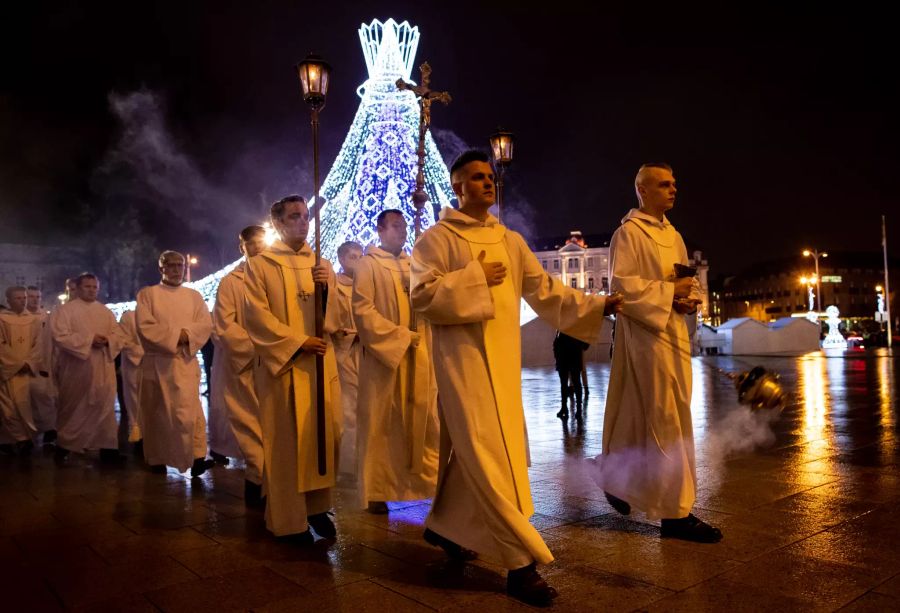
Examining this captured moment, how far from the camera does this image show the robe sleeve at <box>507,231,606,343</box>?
3.96 metres

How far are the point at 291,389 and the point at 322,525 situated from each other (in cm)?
89

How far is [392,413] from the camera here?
211 inches

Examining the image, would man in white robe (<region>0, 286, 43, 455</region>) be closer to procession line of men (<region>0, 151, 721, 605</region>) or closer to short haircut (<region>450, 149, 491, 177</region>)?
procession line of men (<region>0, 151, 721, 605</region>)

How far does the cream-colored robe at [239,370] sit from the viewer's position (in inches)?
205

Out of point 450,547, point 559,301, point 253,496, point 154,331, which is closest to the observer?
point 450,547

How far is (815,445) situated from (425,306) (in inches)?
215

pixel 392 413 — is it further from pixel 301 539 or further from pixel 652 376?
pixel 652 376

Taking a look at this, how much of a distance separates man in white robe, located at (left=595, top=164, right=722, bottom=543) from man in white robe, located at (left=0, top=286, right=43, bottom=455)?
7905mm

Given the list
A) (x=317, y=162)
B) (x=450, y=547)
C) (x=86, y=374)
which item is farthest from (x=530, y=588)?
(x=86, y=374)

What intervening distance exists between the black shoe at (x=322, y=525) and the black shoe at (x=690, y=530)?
6.69ft

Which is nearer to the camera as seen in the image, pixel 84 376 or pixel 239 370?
pixel 239 370

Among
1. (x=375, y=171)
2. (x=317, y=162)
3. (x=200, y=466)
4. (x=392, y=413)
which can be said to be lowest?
(x=200, y=466)

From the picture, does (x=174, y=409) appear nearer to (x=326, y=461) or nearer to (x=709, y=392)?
(x=326, y=461)

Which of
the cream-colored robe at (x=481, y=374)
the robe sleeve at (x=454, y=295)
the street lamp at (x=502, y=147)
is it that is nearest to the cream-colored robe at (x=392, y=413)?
the cream-colored robe at (x=481, y=374)
